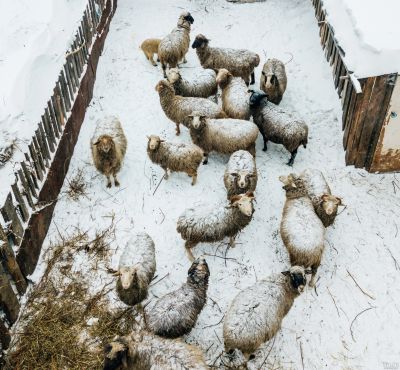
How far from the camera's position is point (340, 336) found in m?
6.49

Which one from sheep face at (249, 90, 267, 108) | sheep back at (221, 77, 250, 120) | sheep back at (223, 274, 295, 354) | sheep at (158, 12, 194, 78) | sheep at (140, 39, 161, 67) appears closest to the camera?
sheep back at (223, 274, 295, 354)

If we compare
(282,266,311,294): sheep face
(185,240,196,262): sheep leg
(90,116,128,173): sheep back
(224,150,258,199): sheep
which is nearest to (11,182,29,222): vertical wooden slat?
(90,116,128,173): sheep back

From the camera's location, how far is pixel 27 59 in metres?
10.3

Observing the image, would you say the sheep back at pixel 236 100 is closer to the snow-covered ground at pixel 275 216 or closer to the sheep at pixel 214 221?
the snow-covered ground at pixel 275 216

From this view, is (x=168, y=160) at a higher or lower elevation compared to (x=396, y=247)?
higher

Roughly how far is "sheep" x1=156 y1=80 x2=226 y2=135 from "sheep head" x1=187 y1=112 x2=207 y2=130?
1.52 ft

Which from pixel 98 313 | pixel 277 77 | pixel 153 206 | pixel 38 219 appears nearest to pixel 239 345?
pixel 98 313

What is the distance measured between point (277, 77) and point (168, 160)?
10.9ft

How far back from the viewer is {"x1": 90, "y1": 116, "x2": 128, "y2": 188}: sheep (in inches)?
316

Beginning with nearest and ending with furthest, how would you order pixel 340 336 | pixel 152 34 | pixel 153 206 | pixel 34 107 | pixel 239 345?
pixel 239 345 < pixel 340 336 < pixel 153 206 < pixel 34 107 < pixel 152 34

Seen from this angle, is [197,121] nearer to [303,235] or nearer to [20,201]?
[303,235]

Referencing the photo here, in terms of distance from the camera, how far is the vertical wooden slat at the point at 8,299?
20.3 ft

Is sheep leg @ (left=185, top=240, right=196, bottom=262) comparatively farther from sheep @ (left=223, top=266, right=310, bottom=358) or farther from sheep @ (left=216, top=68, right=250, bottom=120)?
sheep @ (left=216, top=68, right=250, bottom=120)

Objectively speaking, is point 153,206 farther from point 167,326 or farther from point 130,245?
point 167,326
